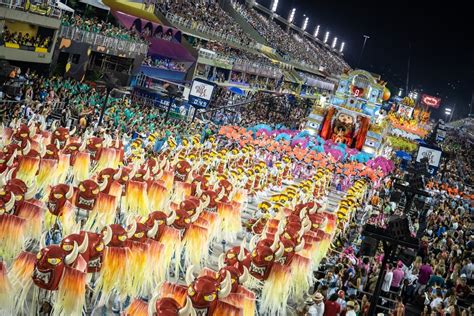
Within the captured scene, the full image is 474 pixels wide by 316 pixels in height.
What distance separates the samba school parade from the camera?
37.1 feet

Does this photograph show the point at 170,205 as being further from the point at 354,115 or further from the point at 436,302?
the point at 354,115

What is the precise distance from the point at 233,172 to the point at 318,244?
5861 millimetres

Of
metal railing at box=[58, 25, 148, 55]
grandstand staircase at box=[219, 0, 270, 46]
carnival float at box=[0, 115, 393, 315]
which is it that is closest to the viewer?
carnival float at box=[0, 115, 393, 315]

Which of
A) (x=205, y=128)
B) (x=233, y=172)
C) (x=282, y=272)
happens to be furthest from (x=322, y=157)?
(x=282, y=272)

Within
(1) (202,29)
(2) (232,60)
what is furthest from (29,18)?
(2) (232,60)

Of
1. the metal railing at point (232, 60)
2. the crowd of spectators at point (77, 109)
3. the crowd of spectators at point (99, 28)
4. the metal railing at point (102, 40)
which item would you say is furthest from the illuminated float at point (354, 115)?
the crowd of spectators at point (77, 109)

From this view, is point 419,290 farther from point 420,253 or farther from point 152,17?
point 152,17

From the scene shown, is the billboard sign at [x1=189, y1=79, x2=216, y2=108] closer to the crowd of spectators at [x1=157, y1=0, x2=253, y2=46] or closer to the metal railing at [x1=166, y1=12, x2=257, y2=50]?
the crowd of spectators at [x1=157, y1=0, x2=253, y2=46]

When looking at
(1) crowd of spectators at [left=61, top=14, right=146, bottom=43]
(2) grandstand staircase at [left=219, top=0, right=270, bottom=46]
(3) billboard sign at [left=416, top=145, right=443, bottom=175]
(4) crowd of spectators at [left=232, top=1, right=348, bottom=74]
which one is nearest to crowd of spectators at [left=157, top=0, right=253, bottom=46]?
(2) grandstand staircase at [left=219, top=0, right=270, bottom=46]

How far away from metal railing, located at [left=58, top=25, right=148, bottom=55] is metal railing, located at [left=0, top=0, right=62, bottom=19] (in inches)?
43.5

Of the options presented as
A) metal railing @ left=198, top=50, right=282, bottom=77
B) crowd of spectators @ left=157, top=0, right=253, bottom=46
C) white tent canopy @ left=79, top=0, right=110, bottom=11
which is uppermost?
crowd of spectators @ left=157, top=0, right=253, bottom=46

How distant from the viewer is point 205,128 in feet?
115

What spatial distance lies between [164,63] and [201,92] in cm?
1635

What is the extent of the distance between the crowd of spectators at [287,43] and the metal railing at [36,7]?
51334 millimetres
